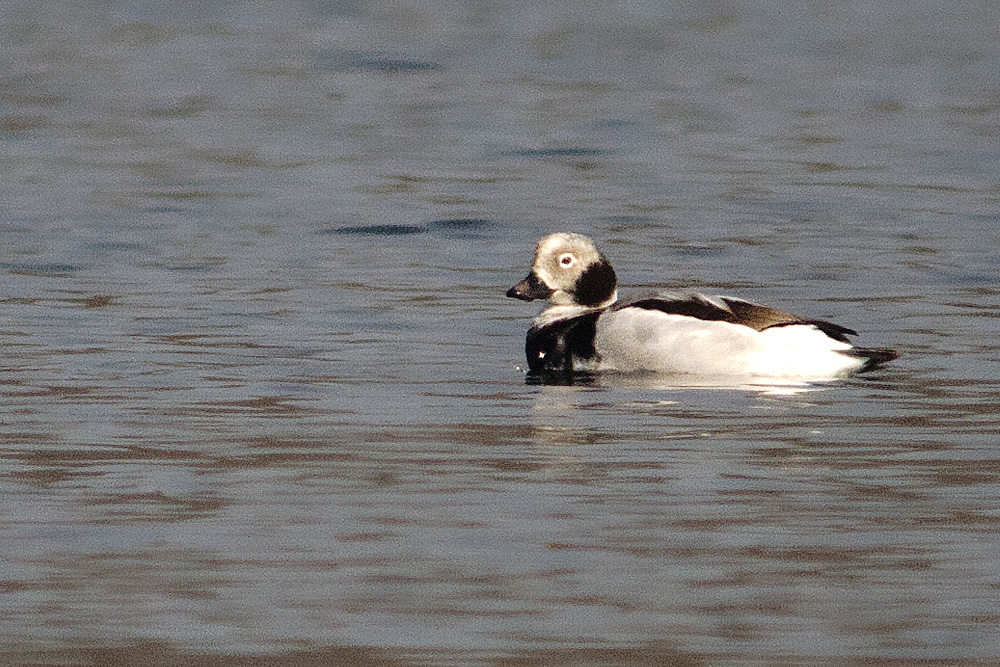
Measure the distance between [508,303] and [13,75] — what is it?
1355 cm

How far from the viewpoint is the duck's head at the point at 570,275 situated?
1146 centimetres

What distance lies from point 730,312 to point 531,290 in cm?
127

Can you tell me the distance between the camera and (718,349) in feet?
34.5

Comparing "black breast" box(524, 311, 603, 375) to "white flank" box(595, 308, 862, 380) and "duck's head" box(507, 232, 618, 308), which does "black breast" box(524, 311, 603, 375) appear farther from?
"duck's head" box(507, 232, 618, 308)

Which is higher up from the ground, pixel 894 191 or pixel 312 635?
pixel 312 635

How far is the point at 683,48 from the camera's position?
92.8 ft

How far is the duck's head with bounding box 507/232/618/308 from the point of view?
11461 mm

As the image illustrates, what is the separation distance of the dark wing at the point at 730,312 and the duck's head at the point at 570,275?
0.78 meters

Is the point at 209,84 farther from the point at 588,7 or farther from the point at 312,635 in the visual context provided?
the point at 312,635

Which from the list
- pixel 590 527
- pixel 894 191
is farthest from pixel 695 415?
pixel 894 191

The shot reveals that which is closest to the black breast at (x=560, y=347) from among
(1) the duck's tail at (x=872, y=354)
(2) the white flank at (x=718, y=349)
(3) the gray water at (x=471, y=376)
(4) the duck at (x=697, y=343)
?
(4) the duck at (x=697, y=343)

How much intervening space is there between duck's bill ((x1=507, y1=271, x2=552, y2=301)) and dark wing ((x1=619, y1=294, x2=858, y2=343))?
880mm

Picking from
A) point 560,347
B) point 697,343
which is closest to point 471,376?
point 560,347

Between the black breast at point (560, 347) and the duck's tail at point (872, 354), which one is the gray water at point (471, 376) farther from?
the black breast at point (560, 347)
